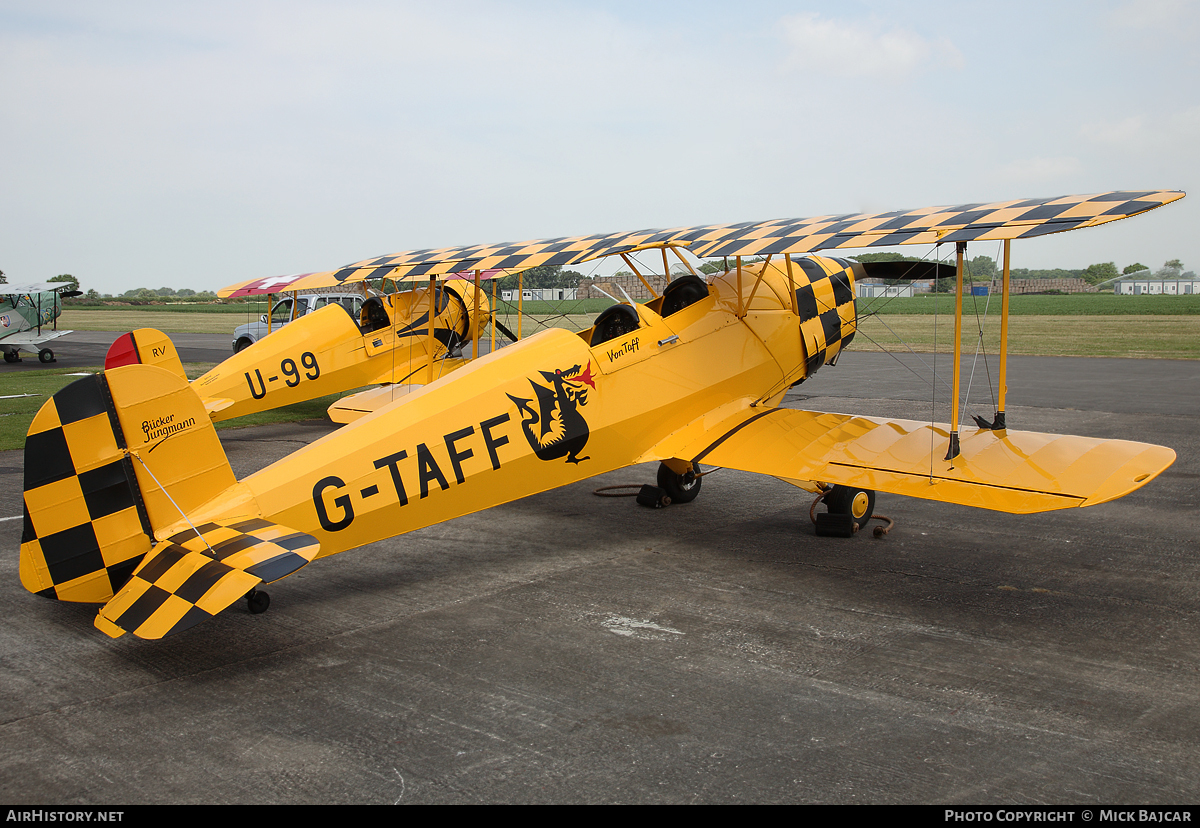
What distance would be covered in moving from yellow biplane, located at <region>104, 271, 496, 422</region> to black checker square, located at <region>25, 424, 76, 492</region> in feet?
21.7

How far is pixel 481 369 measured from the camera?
6555mm

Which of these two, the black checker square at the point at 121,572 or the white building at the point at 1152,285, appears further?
the white building at the point at 1152,285

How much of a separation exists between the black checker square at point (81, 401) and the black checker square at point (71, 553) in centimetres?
61

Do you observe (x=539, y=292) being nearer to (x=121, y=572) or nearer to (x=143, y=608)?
(x=121, y=572)

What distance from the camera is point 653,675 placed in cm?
471

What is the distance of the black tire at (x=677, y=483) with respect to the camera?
8586 mm

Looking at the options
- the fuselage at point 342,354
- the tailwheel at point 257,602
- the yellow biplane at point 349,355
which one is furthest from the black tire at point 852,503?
the fuselage at point 342,354

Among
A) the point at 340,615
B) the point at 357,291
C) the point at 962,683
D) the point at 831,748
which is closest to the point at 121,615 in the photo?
the point at 340,615

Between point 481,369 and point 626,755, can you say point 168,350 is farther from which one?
point 626,755

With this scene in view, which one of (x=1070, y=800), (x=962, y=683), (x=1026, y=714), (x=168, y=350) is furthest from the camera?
(x=168, y=350)

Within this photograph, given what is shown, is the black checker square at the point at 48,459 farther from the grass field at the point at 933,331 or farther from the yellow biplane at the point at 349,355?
the yellow biplane at the point at 349,355

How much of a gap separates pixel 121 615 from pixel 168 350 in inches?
277

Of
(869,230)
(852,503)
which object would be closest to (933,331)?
(852,503)

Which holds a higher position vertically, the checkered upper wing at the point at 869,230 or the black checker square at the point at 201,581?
the checkered upper wing at the point at 869,230
